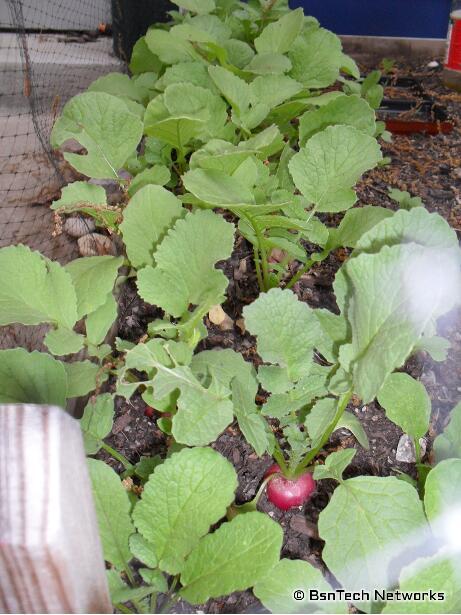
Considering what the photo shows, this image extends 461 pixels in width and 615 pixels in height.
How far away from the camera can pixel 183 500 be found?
571 millimetres

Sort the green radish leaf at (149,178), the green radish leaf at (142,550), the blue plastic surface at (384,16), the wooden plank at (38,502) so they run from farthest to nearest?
the blue plastic surface at (384,16) → the green radish leaf at (149,178) → the green radish leaf at (142,550) → the wooden plank at (38,502)

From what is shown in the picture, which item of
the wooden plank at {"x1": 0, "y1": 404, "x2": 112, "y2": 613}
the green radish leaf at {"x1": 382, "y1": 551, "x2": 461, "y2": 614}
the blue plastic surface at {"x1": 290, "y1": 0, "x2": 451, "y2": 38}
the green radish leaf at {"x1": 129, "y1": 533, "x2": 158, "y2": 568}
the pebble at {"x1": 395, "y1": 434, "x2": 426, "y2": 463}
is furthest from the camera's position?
the blue plastic surface at {"x1": 290, "y1": 0, "x2": 451, "y2": 38}

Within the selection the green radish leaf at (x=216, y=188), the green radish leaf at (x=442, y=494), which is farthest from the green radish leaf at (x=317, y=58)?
the green radish leaf at (x=442, y=494)

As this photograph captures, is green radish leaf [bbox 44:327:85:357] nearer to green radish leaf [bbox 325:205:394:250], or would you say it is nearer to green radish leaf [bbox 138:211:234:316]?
green radish leaf [bbox 138:211:234:316]

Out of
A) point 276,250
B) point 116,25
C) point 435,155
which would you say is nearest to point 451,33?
point 435,155

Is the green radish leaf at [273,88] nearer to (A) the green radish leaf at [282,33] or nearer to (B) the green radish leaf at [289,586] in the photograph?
(A) the green radish leaf at [282,33]

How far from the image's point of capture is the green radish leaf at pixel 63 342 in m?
0.69

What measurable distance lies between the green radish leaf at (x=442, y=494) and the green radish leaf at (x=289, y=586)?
11 cm

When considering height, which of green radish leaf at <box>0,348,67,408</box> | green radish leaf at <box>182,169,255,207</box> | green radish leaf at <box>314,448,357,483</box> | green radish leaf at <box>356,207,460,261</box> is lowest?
green radish leaf at <box>314,448,357,483</box>

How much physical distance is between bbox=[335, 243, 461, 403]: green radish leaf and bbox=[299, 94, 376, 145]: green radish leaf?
1.59 ft

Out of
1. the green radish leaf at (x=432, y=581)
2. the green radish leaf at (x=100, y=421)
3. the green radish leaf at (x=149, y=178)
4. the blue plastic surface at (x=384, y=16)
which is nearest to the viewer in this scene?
the green radish leaf at (x=432, y=581)

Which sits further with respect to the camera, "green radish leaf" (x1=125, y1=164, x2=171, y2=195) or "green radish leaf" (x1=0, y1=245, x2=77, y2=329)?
"green radish leaf" (x1=125, y1=164, x2=171, y2=195)

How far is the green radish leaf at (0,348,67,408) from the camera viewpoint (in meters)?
0.64

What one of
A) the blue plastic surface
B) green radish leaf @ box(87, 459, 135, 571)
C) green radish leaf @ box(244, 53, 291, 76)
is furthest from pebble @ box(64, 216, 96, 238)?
the blue plastic surface
